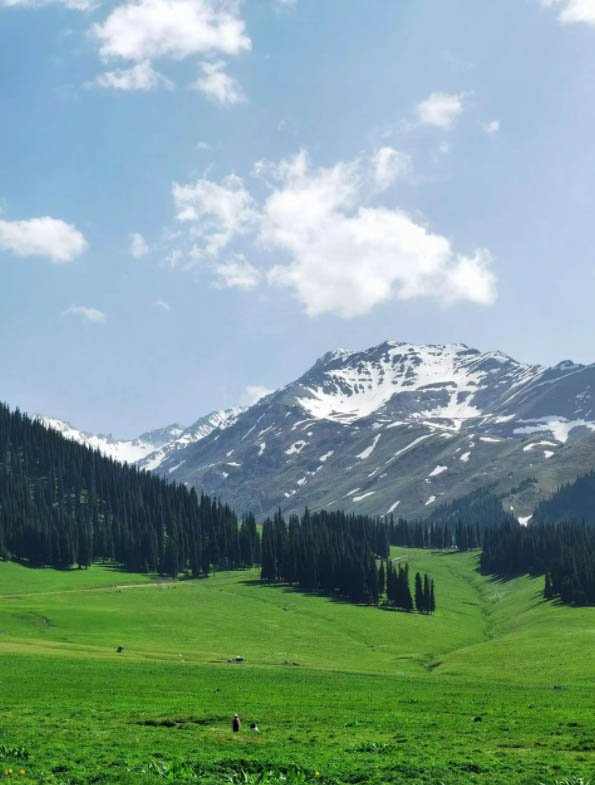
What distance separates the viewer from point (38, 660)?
69.2m

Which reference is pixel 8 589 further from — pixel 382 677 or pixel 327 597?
pixel 382 677

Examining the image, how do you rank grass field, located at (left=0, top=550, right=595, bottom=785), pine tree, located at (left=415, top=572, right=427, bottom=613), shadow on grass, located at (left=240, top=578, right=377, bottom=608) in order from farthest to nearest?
shadow on grass, located at (left=240, top=578, right=377, bottom=608) < pine tree, located at (left=415, top=572, right=427, bottom=613) < grass field, located at (left=0, top=550, right=595, bottom=785)

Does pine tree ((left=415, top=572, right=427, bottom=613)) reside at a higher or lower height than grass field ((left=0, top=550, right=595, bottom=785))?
lower

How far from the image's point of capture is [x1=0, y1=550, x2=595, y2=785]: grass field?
103 feet

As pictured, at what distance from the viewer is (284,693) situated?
186ft

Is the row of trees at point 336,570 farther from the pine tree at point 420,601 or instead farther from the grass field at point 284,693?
the grass field at point 284,693

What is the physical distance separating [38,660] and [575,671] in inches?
1994

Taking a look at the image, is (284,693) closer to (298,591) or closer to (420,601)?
(420,601)

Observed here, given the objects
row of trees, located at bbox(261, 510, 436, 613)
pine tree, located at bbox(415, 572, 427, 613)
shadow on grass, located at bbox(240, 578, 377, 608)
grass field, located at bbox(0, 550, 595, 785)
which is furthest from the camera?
shadow on grass, located at bbox(240, 578, 377, 608)

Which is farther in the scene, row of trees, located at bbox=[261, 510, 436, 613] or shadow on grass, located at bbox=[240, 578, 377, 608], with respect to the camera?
shadow on grass, located at bbox=[240, 578, 377, 608]

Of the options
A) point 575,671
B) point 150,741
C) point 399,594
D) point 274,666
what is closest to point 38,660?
point 274,666

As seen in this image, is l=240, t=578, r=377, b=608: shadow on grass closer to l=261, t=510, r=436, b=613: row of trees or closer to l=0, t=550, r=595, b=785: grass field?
l=261, t=510, r=436, b=613: row of trees

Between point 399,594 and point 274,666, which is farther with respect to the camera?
point 399,594

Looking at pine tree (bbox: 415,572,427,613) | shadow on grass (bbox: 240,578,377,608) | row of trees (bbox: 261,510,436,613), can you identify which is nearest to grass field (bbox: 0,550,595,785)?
pine tree (bbox: 415,572,427,613)
